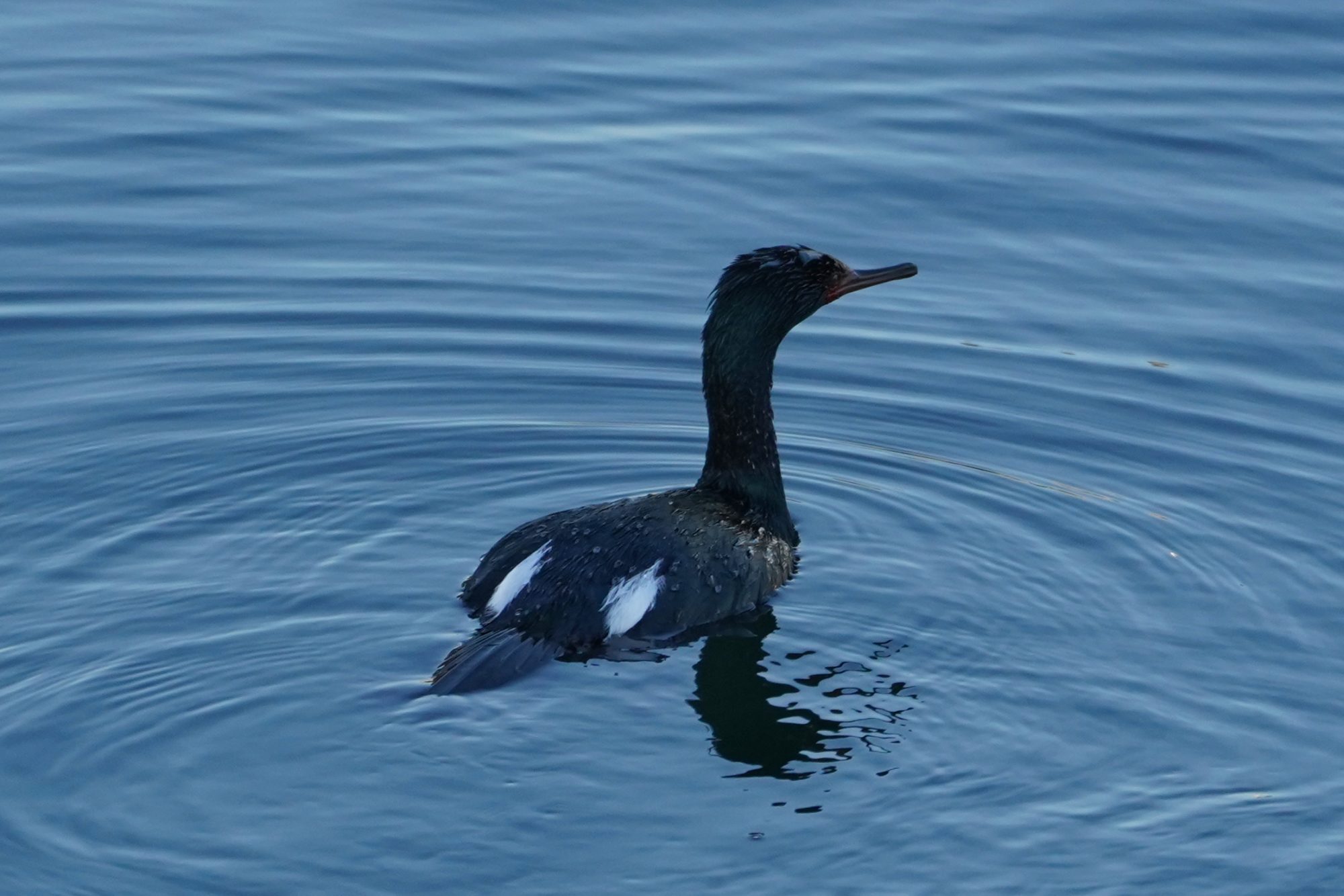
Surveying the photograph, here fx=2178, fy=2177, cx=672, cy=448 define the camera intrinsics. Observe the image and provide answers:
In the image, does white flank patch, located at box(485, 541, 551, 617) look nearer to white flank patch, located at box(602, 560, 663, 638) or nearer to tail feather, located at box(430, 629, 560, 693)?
tail feather, located at box(430, 629, 560, 693)

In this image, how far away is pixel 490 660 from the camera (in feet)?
29.5

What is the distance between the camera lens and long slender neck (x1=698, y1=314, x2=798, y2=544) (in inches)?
417

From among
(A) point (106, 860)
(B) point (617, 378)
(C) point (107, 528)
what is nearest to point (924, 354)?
(B) point (617, 378)

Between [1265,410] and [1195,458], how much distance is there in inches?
32.1

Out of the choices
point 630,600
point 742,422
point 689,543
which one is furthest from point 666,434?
point 630,600

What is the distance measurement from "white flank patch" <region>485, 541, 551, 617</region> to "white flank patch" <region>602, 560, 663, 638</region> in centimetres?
37

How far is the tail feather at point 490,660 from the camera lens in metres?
8.84

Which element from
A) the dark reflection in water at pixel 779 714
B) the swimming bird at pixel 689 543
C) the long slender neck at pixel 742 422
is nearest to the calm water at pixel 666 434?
the dark reflection in water at pixel 779 714

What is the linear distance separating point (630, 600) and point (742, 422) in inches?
61.0

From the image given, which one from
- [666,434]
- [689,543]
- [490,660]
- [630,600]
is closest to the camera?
[490,660]

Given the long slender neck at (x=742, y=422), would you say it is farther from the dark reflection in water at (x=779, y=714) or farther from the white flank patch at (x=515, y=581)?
the white flank patch at (x=515, y=581)

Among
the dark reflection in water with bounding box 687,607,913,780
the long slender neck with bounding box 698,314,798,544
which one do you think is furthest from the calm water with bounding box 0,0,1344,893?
the long slender neck with bounding box 698,314,798,544

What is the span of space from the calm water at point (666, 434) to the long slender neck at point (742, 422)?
1.14 ft

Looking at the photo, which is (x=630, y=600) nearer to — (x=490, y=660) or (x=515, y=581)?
(x=515, y=581)
